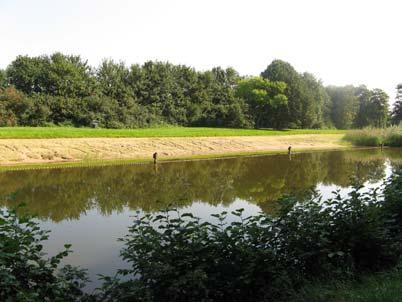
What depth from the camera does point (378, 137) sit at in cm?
4362

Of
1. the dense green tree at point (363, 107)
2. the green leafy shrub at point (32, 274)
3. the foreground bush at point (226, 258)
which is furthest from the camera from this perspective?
the dense green tree at point (363, 107)

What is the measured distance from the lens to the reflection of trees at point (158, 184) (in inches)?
518

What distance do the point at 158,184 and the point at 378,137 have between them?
112 feet

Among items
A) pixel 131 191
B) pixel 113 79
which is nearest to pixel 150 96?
pixel 113 79

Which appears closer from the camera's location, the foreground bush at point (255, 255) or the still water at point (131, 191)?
the foreground bush at point (255, 255)

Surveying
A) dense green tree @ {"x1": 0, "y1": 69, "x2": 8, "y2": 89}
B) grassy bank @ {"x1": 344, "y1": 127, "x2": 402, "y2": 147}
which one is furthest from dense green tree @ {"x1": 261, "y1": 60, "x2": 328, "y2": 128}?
dense green tree @ {"x1": 0, "y1": 69, "x2": 8, "y2": 89}

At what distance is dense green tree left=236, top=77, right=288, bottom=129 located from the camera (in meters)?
61.6

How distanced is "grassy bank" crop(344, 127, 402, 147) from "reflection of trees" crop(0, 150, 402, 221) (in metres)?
21.1

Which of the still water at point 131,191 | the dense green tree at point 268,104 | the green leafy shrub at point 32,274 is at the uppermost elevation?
the dense green tree at point 268,104

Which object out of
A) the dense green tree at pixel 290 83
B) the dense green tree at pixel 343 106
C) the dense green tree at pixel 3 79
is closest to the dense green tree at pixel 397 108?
the dense green tree at pixel 343 106

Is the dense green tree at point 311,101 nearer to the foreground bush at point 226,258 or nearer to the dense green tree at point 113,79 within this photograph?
the dense green tree at point 113,79

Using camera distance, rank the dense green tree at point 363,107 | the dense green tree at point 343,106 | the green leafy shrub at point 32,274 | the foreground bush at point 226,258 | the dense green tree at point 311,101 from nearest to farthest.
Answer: the green leafy shrub at point 32,274 < the foreground bush at point 226,258 < the dense green tree at point 311,101 < the dense green tree at point 343,106 < the dense green tree at point 363,107

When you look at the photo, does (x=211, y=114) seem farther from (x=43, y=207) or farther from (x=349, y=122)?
(x=43, y=207)

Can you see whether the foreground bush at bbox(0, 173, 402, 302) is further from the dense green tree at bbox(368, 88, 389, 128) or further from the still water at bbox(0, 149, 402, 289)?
the dense green tree at bbox(368, 88, 389, 128)
